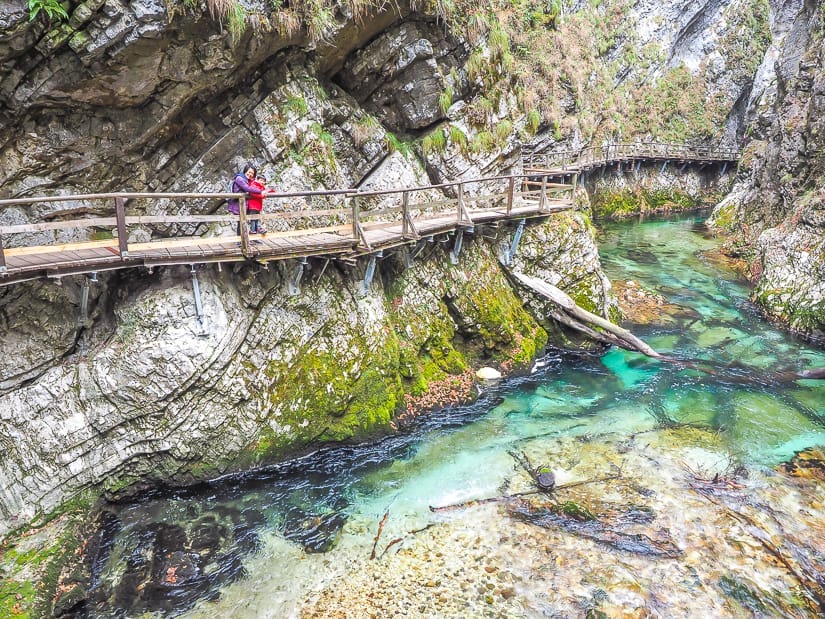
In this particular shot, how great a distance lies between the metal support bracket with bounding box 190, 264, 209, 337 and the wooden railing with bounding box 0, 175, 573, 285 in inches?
21.1

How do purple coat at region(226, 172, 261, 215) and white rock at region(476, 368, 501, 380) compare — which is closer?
purple coat at region(226, 172, 261, 215)

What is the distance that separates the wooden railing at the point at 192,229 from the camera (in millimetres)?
8914

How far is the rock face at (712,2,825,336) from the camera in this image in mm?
19953

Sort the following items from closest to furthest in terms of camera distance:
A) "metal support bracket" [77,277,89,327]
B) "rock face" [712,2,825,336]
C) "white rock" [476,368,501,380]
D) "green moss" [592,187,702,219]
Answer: "metal support bracket" [77,277,89,327], "white rock" [476,368,501,380], "rock face" [712,2,825,336], "green moss" [592,187,702,219]

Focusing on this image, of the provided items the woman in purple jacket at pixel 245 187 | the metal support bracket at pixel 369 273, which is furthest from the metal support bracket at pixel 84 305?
the metal support bracket at pixel 369 273

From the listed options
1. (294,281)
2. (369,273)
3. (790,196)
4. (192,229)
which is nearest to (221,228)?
(192,229)

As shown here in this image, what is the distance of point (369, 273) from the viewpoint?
13.5 meters

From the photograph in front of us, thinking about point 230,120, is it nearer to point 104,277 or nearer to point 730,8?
point 104,277

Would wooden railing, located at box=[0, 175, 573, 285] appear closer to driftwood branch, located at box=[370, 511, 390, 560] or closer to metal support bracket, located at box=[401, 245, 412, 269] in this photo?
metal support bracket, located at box=[401, 245, 412, 269]

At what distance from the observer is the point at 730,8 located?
44.9 m

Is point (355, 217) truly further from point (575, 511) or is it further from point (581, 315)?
point (581, 315)

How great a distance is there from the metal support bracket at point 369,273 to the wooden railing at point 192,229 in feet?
1.57

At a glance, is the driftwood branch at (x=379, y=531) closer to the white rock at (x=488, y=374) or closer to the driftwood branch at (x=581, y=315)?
the white rock at (x=488, y=374)

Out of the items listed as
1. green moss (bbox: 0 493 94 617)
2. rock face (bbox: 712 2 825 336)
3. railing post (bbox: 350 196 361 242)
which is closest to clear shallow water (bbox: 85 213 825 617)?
green moss (bbox: 0 493 94 617)
